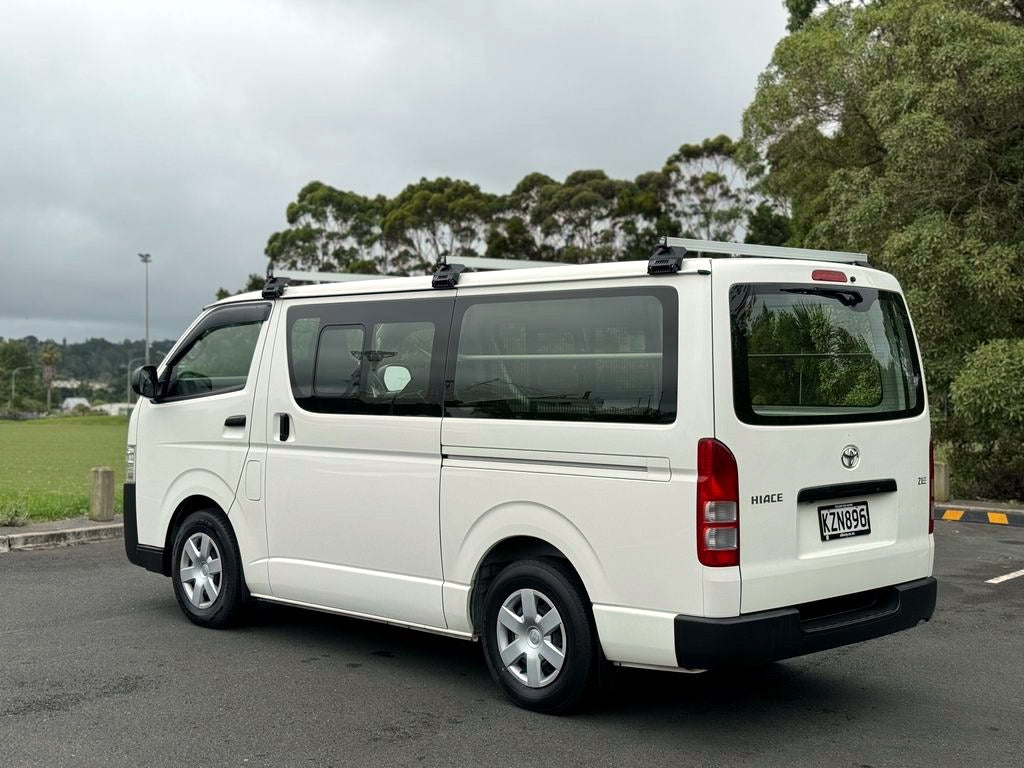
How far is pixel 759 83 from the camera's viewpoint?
69.6 feet

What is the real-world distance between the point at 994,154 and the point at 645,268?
12.5 meters

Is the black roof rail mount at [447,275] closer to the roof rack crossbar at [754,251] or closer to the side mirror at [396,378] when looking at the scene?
the side mirror at [396,378]

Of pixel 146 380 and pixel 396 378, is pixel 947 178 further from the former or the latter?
pixel 146 380

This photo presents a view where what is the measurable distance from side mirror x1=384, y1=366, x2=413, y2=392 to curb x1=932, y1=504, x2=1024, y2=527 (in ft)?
29.9

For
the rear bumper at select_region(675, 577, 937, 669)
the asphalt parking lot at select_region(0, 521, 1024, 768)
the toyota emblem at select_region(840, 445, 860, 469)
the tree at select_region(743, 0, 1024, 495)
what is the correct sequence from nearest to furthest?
the rear bumper at select_region(675, 577, 937, 669) → the asphalt parking lot at select_region(0, 521, 1024, 768) → the toyota emblem at select_region(840, 445, 860, 469) → the tree at select_region(743, 0, 1024, 495)

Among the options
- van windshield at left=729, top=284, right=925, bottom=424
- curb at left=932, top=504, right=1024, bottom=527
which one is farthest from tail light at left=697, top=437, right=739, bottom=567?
curb at left=932, top=504, right=1024, bottom=527

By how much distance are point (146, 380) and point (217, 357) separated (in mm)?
546

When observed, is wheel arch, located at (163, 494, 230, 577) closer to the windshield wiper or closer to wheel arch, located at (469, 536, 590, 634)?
wheel arch, located at (469, 536, 590, 634)

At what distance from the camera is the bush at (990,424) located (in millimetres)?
13898

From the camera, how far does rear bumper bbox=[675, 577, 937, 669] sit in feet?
15.4

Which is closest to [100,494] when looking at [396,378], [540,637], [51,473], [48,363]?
[396,378]

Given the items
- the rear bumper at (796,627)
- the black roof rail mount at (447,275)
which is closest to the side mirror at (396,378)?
the black roof rail mount at (447,275)

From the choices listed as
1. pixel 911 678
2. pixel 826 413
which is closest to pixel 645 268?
pixel 826 413

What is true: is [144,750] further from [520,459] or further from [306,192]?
[306,192]
